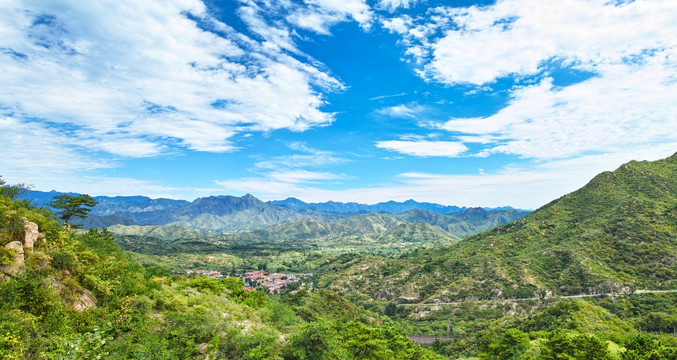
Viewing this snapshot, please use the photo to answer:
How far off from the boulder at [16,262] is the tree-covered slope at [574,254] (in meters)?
119

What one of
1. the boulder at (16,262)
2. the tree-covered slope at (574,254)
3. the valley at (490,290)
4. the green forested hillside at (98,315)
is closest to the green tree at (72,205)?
the valley at (490,290)

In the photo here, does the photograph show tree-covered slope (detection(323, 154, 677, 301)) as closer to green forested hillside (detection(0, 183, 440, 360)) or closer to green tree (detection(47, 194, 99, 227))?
green forested hillside (detection(0, 183, 440, 360))

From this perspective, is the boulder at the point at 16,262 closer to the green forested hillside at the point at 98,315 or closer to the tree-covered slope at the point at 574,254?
the green forested hillside at the point at 98,315

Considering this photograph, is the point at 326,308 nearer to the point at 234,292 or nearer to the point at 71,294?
the point at 234,292

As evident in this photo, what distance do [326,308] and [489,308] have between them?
57650 millimetres

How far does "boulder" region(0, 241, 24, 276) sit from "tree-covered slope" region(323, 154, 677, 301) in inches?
4668

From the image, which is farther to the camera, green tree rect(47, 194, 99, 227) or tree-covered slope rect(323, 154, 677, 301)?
tree-covered slope rect(323, 154, 677, 301)

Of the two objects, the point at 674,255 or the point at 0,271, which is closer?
the point at 0,271

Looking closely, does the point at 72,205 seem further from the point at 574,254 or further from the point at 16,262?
the point at 574,254

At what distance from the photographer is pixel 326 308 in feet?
251

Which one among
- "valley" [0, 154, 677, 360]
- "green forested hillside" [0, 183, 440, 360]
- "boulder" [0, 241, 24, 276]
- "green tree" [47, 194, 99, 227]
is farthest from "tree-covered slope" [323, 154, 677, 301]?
"boulder" [0, 241, 24, 276]

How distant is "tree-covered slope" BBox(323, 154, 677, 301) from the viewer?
330 ft

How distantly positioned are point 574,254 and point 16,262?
141 metres

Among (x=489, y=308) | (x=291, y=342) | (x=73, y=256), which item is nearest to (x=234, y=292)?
(x=291, y=342)
